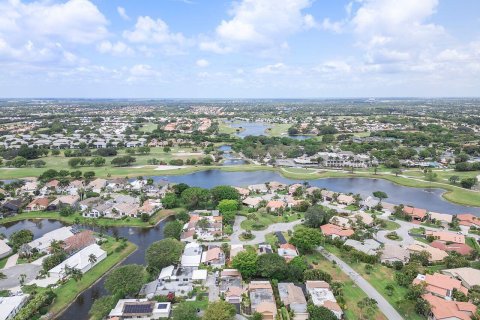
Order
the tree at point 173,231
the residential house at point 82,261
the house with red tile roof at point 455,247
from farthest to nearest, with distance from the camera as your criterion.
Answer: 1. the tree at point 173,231
2. the house with red tile roof at point 455,247
3. the residential house at point 82,261

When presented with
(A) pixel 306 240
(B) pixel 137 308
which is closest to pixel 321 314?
(A) pixel 306 240

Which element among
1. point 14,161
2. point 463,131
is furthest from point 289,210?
point 463,131

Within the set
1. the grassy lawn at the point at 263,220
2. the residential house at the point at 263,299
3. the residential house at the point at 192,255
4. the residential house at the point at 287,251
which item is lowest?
the grassy lawn at the point at 263,220

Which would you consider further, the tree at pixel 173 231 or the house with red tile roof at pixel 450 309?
the tree at pixel 173 231

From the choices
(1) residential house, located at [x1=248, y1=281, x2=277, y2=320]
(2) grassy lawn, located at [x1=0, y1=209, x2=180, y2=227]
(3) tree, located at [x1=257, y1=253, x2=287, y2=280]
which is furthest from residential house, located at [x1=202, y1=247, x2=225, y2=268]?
(2) grassy lawn, located at [x1=0, y1=209, x2=180, y2=227]

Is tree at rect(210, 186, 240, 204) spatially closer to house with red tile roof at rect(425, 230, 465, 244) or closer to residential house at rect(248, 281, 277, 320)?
residential house at rect(248, 281, 277, 320)

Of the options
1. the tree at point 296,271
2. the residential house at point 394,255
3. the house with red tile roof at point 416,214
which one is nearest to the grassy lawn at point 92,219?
the tree at point 296,271

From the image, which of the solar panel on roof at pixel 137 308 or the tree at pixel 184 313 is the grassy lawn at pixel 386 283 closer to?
the tree at pixel 184 313
